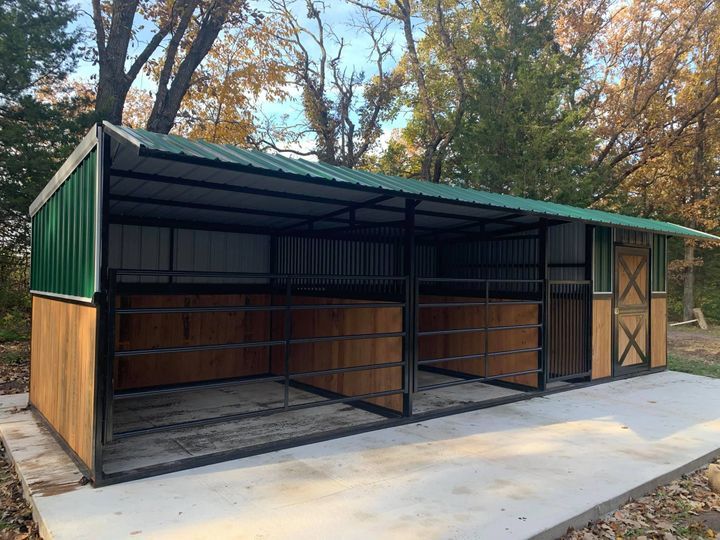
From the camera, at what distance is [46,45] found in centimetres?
882

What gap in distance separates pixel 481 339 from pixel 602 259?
6.57 ft

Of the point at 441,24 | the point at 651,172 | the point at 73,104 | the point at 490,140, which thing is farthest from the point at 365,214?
the point at 651,172

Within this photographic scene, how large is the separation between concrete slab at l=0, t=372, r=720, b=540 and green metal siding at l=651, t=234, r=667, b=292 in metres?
3.37

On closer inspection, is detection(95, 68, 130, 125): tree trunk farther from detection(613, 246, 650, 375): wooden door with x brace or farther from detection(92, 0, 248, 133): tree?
detection(613, 246, 650, 375): wooden door with x brace

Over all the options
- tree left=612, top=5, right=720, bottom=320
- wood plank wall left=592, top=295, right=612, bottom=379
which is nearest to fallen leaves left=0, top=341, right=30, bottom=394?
wood plank wall left=592, top=295, right=612, bottom=379

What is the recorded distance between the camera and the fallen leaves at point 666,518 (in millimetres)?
2889

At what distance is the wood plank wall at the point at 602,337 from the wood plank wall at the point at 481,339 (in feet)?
4.02

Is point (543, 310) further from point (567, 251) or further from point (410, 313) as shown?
point (410, 313)

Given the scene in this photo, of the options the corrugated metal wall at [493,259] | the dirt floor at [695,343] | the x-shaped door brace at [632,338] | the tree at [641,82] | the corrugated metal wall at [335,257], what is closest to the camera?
the corrugated metal wall at [335,257]

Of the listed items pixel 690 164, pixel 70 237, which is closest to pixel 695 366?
pixel 70 237

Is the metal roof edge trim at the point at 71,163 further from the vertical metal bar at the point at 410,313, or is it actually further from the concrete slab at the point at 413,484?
the vertical metal bar at the point at 410,313

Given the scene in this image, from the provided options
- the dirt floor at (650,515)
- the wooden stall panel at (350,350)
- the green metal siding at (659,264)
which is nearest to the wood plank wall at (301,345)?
the wooden stall panel at (350,350)

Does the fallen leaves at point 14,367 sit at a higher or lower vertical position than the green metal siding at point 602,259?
lower

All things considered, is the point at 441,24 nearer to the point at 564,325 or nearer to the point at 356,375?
the point at 564,325
